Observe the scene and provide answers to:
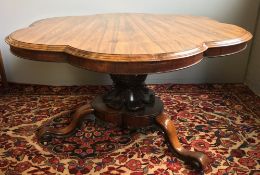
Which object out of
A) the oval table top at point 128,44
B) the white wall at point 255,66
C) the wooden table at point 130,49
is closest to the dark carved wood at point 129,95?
the wooden table at point 130,49

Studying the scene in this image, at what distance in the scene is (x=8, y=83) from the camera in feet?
6.79

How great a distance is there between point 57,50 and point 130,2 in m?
1.10

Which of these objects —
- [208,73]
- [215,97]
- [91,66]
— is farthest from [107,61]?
[208,73]

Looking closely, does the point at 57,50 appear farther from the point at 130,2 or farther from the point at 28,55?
the point at 130,2

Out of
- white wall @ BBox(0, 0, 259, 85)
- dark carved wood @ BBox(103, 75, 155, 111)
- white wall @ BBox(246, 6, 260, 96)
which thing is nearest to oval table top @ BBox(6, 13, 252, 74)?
dark carved wood @ BBox(103, 75, 155, 111)

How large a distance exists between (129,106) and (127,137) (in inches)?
8.8

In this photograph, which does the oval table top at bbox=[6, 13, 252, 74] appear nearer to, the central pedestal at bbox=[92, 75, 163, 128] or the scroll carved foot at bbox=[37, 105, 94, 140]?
the central pedestal at bbox=[92, 75, 163, 128]

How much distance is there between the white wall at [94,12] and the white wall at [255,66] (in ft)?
0.16

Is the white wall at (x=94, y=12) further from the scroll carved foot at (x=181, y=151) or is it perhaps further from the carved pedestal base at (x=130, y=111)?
the scroll carved foot at (x=181, y=151)

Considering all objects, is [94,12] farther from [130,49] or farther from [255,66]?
[255,66]

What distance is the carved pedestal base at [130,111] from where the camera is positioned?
1.24m

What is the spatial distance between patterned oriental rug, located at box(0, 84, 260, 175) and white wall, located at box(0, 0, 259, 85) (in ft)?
0.41

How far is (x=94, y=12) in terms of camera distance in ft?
6.07

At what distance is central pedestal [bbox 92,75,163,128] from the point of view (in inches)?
50.3
